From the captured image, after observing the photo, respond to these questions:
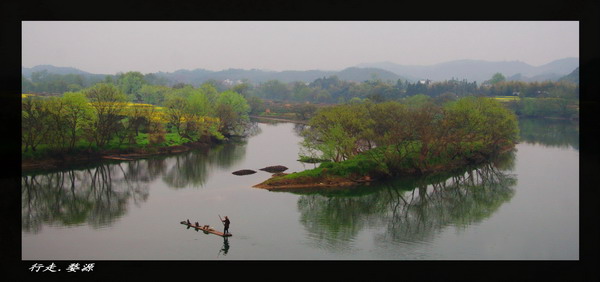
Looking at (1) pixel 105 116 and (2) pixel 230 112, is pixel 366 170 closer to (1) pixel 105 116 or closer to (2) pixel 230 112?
(1) pixel 105 116

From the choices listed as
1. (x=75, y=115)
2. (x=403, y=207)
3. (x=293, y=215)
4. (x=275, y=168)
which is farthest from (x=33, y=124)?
(x=403, y=207)

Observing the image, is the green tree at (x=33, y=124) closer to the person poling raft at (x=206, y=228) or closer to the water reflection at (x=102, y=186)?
the water reflection at (x=102, y=186)

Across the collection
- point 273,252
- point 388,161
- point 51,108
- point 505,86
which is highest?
point 505,86

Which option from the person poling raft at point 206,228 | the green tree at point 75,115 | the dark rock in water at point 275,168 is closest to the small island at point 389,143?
the dark rock in water at point 275,168

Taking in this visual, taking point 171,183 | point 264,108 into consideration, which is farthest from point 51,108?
point 264,108

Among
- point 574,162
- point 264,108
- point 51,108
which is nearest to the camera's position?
point 51,108
